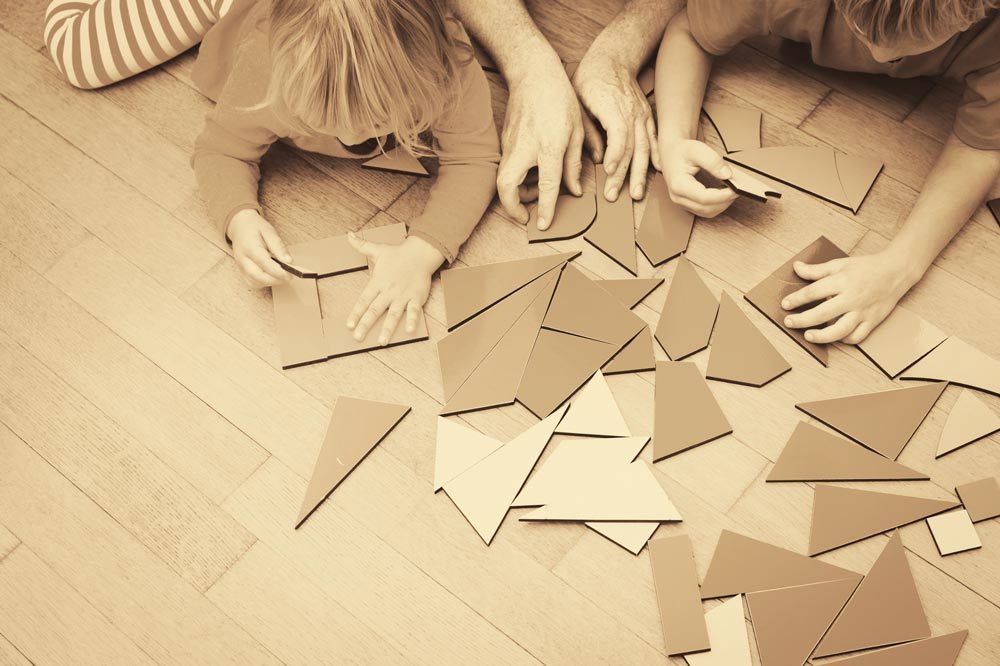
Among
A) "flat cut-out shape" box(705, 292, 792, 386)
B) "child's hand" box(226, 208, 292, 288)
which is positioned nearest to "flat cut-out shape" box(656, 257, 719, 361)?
"flat cut-out shape" box(705, 292, 792, 386)

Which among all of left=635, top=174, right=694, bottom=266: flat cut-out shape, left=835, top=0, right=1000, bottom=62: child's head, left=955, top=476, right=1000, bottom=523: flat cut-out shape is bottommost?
left=955, top=476, right=1000, bottom=523: flat cut-out shape

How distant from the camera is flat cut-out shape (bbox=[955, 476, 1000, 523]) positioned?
113 centimetres

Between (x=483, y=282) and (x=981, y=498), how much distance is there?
0.78 metres

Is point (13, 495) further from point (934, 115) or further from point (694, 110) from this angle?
point (934, 115)

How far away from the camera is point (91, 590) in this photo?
114 cm

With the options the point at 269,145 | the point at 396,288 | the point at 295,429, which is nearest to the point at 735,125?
the point at 396,288

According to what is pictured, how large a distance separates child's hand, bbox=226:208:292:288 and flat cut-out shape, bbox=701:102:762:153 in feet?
2.53

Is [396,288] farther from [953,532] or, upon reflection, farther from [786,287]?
[953,532]

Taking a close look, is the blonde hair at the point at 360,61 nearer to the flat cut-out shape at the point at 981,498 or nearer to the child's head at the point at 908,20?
the child's head at the point at 908,20

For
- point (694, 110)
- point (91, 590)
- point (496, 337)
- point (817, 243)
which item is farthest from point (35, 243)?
point (817, 243)

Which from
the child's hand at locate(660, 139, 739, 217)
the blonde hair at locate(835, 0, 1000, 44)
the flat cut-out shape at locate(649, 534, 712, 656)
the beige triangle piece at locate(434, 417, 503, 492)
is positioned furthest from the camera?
the child's hand at locate(660, 139, 739, 217)

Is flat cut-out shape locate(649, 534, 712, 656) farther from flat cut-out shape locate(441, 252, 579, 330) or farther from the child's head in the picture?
the child's head

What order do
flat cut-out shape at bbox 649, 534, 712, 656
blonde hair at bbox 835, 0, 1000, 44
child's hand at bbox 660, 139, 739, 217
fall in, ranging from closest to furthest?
blonde hair at bbox 835, 0, 1000, 44
flat cut-out shape at bbox 649, 534, 712, 656
child's hand at bbox 660, 139, 739, 217

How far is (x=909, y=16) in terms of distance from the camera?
98cm
